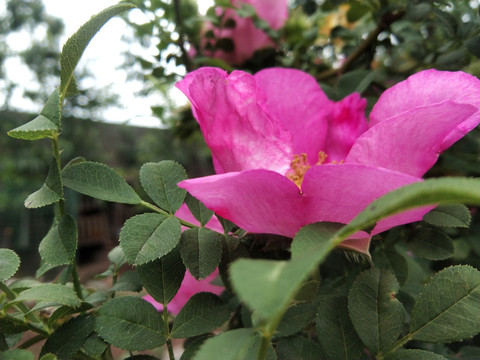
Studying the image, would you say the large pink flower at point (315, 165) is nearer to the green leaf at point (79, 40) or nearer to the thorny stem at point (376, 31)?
the green leaf at point (79, 40)

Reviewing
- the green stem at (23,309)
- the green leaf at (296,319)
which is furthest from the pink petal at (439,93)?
the green stem at (23,309)

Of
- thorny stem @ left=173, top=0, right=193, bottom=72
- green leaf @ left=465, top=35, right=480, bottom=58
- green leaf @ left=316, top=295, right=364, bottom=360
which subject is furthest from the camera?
thorny stem @ left=173, top=0, right=193, bottom=72

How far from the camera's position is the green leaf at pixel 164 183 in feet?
0.79

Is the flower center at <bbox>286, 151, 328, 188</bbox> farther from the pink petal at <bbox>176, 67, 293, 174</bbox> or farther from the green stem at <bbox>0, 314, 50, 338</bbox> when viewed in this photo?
the green stem at <bbox>0, 314, 50, 338</bbox>

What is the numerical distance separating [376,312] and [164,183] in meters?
0.14

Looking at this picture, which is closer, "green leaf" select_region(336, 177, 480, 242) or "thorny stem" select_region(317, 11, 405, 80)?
"green leaf" select_region(336, 177, 480, 242)

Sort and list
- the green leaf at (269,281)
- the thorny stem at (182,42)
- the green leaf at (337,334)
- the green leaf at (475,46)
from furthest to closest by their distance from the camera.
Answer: the thorny stem at (182,42) → the green leaf at (475,46) → the green leaf at (337,334) → the green leaf at (269,281)

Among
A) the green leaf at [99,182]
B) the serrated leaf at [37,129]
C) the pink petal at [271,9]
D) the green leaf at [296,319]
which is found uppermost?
the pink petal at [271,9]

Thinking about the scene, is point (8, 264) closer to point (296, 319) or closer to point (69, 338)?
point (69, 338)

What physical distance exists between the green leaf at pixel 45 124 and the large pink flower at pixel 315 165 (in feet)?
0.21

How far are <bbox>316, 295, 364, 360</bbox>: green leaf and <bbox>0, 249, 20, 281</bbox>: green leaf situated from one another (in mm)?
153

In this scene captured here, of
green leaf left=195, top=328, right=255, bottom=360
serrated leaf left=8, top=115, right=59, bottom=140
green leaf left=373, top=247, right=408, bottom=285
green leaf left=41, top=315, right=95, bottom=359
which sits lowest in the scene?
green leaf left=373, top=247, right=408, bottom=285

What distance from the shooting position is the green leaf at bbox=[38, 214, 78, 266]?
0.21m

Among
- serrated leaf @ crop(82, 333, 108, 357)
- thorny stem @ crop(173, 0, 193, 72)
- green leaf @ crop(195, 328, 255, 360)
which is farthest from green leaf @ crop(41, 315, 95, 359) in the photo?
thorny stem @ crop(173, 0, 193, 72)
